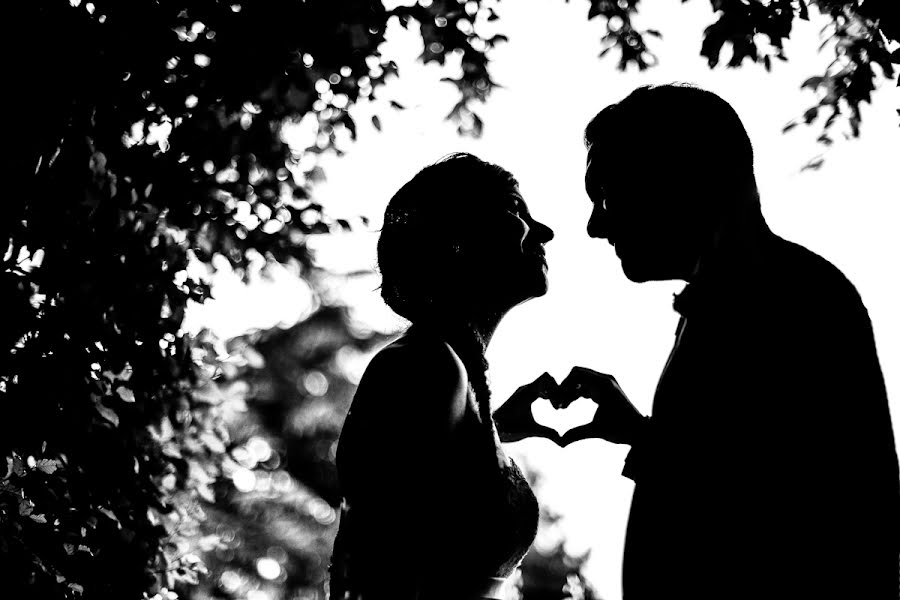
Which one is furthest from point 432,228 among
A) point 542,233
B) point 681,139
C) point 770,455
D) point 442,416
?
point 770,455

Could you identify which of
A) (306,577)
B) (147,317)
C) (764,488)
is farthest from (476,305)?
(306,577)

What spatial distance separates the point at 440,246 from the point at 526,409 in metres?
0.78

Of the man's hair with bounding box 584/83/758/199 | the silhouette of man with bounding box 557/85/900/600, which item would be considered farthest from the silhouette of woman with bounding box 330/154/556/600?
the man's hair with bounding box 584/83/758/199

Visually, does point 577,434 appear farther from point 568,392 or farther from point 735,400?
point 735,400

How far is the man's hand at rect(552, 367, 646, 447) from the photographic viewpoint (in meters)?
2.36

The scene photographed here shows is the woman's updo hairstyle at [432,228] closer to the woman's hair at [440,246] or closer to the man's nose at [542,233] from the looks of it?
the woman's hair at [440,246]

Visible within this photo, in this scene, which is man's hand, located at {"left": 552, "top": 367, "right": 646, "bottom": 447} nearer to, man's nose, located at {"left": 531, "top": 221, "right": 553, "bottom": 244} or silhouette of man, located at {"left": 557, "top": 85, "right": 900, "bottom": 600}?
silhouette of man, located at {"left": 557, "top": 85, "right": 900, "bottom": 600}

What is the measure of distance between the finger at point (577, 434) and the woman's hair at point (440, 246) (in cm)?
58

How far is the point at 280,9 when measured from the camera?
451cm

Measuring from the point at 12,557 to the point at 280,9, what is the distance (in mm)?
2766

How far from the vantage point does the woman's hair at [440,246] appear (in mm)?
3076

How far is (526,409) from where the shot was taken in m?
2.55

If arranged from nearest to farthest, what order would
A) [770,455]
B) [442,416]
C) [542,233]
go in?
[770,455]
[442,416]
[542,233]

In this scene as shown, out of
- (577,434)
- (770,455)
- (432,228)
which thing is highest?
(432,228)
